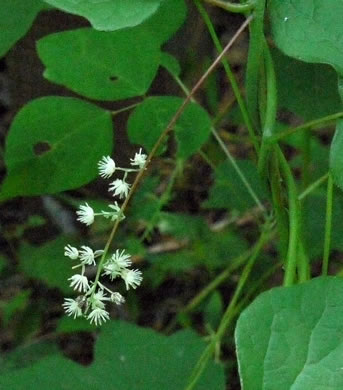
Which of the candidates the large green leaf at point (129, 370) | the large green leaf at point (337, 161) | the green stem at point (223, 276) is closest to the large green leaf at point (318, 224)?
the green stem at point (223, 276)

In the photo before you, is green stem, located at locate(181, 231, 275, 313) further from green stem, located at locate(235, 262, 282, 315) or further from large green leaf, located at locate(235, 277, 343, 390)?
large green leaf, located at locate(235, 277, 343, 390)

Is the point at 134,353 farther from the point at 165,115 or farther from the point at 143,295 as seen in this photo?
the point at 143,295

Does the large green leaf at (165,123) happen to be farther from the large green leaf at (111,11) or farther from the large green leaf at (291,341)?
the large green leaf at (291,341)

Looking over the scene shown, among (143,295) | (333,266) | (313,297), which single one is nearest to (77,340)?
(143,295)

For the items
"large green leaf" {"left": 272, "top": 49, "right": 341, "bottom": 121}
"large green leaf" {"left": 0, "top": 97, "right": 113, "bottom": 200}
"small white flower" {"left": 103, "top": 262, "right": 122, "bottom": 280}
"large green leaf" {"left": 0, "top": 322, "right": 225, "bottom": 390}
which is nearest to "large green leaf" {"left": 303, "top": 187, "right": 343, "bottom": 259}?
"large green leaf" {"left": 272, "top": 49, "right": 341, "bottom": 121}

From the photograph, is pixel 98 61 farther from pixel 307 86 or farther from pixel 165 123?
pixel 307 86

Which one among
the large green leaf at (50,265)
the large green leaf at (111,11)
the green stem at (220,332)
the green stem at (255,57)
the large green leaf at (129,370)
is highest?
the large green leaf at (111,11)
